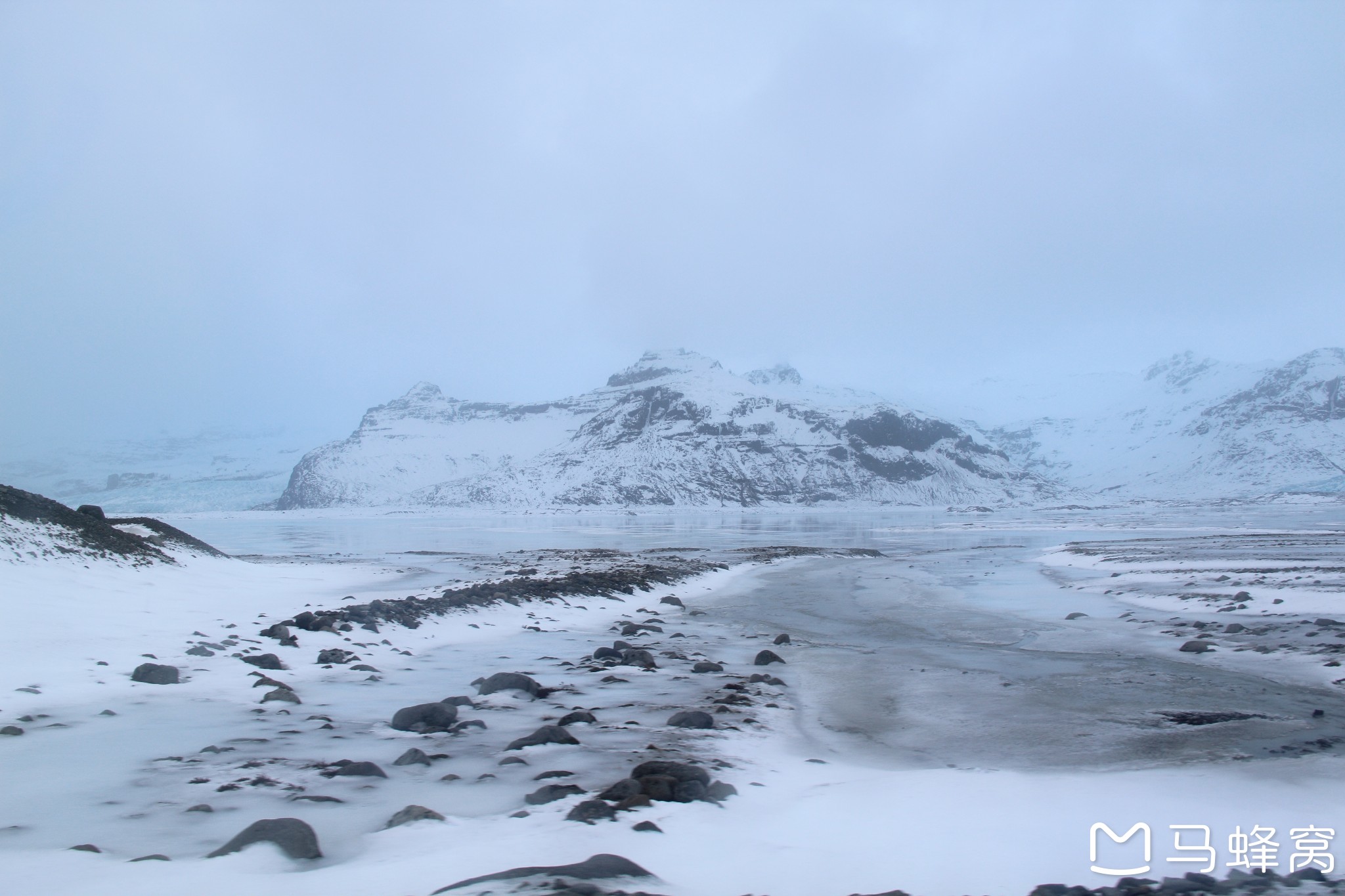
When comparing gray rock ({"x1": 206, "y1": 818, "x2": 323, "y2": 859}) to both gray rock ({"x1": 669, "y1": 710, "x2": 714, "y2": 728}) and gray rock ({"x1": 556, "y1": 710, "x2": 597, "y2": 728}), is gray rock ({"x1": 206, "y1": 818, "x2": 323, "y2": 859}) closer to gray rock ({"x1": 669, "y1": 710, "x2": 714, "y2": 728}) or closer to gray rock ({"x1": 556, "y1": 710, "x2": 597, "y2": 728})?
gray rock ({"x1": 556, "y1": 710, "x2": 597, "y2": 728})

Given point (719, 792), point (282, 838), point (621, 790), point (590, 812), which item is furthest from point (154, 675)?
point (719, 792)

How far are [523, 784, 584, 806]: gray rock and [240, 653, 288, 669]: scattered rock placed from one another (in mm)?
8259

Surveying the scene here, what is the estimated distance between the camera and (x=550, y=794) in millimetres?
7312

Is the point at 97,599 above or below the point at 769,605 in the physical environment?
above

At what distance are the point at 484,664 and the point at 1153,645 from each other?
15.2m

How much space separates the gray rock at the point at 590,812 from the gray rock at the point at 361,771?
8.30 ft

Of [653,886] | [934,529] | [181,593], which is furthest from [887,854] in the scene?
[934,529]

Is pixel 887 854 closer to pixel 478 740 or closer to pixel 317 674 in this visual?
pixel 478 740

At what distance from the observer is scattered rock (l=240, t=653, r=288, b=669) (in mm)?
13430

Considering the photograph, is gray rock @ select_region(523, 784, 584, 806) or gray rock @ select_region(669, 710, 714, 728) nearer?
gray rock @ select_region(523, 784, 584, 806)

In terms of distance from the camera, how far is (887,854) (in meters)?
6.32

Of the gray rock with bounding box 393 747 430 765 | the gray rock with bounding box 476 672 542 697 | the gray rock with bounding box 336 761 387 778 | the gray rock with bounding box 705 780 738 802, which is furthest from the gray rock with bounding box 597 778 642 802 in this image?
the gray rock with bounding box 476 672 542 697

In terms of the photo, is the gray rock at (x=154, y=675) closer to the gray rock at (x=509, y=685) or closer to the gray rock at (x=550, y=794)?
the gray rock at (x=509, y=685)

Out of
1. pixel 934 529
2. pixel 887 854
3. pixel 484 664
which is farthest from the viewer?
pixel 934 529
